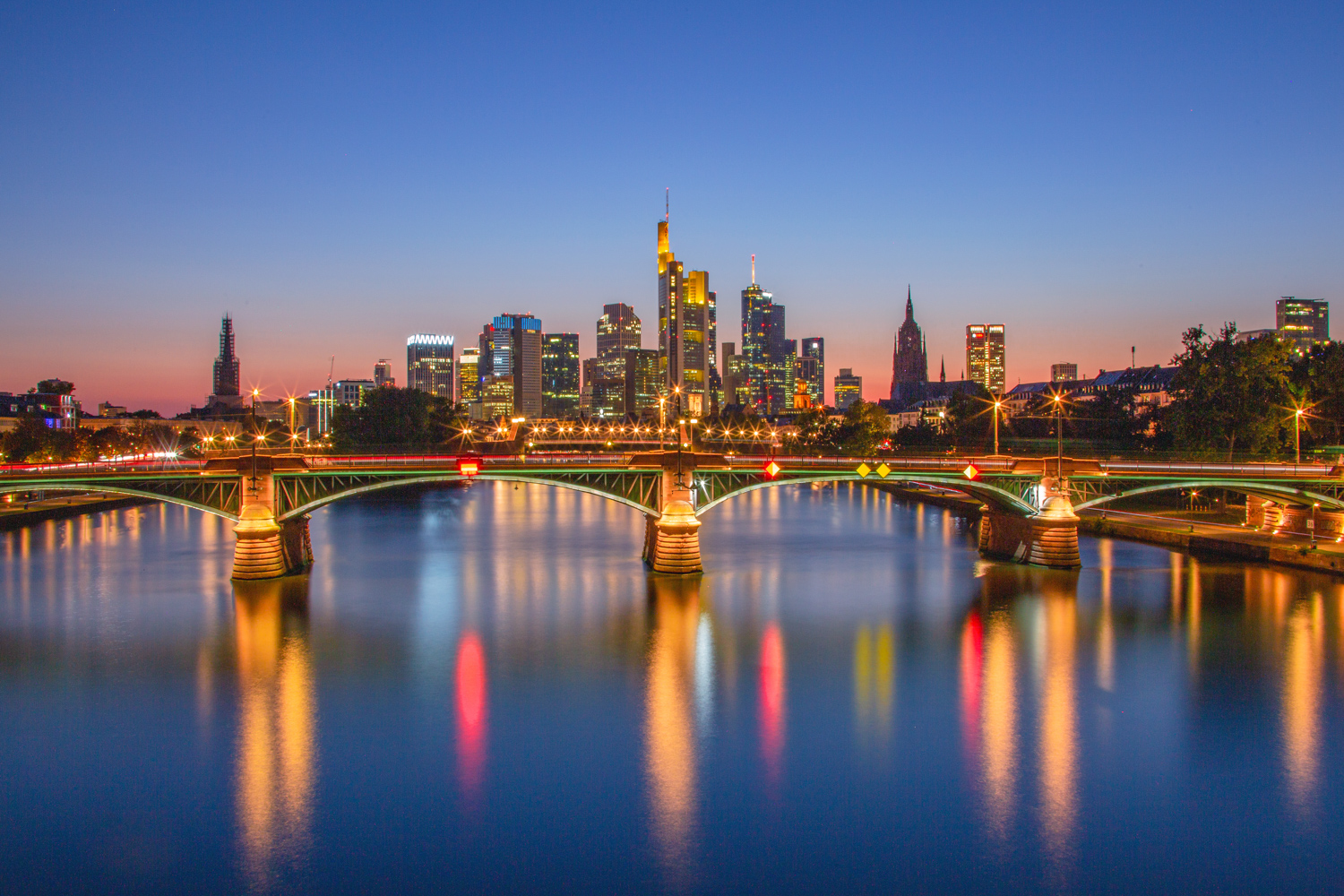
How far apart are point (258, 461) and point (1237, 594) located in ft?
158

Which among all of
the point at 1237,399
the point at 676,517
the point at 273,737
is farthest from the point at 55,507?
the point at 1237,399

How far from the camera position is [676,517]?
4638 centimetres

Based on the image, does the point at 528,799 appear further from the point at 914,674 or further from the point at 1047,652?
the point at 1047,652

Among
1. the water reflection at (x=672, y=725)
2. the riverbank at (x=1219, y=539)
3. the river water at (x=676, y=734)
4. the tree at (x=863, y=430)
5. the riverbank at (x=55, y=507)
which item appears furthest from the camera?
the tree at (x=863, y=430)

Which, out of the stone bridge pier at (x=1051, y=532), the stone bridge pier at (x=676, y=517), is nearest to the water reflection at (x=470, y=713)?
the stone bridge pier at (x=676, y=517)

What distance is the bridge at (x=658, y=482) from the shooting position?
44.1 m

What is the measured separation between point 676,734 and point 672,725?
70 cm

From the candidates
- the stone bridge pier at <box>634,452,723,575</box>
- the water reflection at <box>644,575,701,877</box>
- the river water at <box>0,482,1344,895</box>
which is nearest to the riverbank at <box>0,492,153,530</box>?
the river water at <box>0,482,1344,895</box>

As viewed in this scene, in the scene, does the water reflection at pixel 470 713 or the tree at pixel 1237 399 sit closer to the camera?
the water reflection at pixel 470 713

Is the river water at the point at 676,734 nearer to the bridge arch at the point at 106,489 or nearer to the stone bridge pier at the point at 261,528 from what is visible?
the stone bridge pier at the point at 261,528

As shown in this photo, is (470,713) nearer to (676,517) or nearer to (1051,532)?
(676,517)

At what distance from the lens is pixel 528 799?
21578 mm

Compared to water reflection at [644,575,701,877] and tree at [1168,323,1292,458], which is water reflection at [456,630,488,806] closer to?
water reflection at [644,575,701,877]

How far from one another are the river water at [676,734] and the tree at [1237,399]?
84.6 feet
